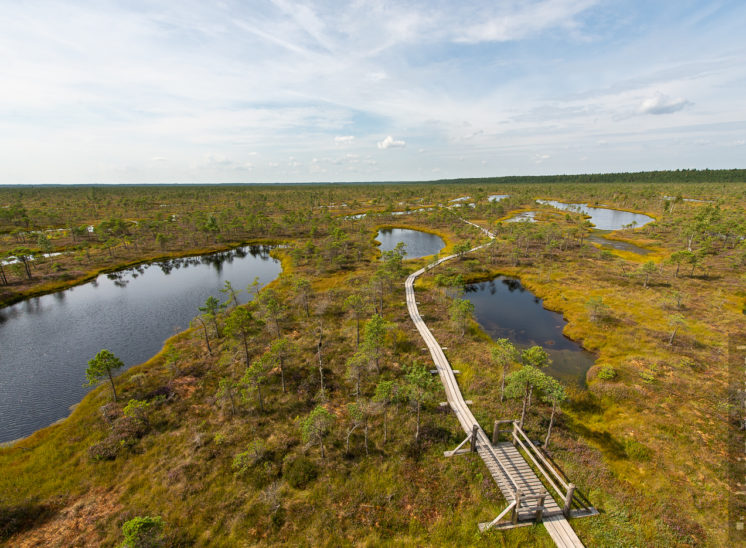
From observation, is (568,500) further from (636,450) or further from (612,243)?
(612,243)

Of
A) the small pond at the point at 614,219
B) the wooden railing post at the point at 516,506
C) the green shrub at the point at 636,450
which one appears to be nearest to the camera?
the wooden railing post at the point at 516,506

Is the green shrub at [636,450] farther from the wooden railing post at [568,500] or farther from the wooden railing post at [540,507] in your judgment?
the wooden railing post at [540,507]

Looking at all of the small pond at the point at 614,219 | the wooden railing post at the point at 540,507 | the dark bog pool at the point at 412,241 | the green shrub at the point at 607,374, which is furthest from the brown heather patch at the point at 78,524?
the small pond at the point at 614,219

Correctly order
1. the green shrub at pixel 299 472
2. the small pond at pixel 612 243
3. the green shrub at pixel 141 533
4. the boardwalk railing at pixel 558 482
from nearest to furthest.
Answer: the green shrub at pixel 141 533 < the boardwalk railing at pixel 558 482 < the green shrub at pixel 299 472 < the small pond at pixel 612 243

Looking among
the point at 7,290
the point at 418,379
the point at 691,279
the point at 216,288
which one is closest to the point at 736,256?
the point at 691,279

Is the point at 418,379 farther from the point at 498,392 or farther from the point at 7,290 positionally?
the point at 7,290

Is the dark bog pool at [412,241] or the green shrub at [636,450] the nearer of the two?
the green shrub at [636,450]
